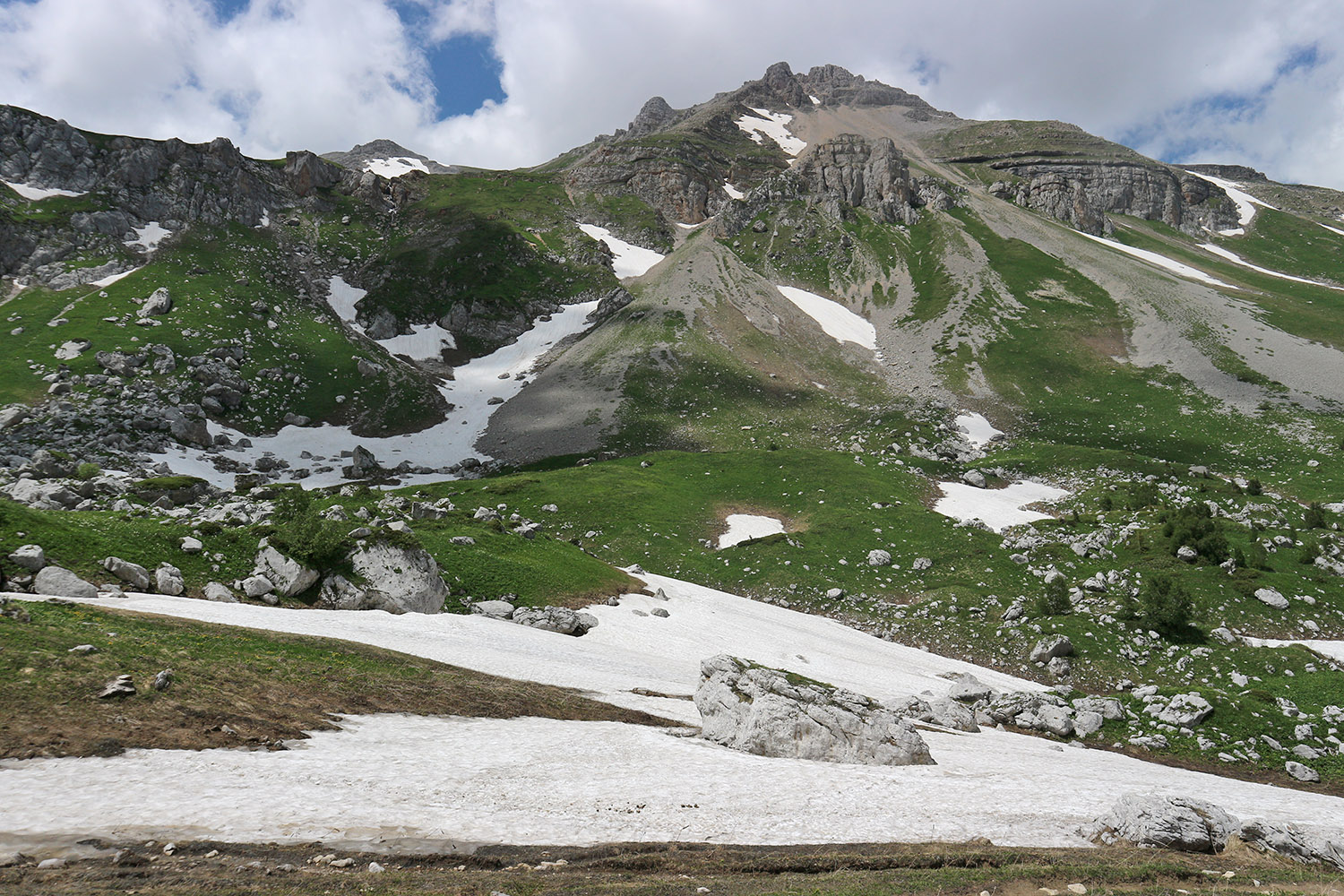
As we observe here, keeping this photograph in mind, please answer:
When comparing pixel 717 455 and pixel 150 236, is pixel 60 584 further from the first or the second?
pixel 150 236

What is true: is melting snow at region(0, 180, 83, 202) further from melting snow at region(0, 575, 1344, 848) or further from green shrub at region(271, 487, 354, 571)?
melting snow at region(0, 575, 1344, 848)

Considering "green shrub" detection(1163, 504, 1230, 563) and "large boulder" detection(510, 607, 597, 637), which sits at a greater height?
"green shrub" detection(1163, 504, 1230, 563)

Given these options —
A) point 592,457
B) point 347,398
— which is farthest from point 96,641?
point 347,398

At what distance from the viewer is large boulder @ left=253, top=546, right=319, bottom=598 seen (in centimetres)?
3073

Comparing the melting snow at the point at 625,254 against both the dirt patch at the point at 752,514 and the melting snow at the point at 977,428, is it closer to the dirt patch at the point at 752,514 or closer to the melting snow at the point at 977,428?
the melting snow at the point at 977,428

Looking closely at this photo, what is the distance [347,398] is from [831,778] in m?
108

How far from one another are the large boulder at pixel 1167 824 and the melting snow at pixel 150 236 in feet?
512

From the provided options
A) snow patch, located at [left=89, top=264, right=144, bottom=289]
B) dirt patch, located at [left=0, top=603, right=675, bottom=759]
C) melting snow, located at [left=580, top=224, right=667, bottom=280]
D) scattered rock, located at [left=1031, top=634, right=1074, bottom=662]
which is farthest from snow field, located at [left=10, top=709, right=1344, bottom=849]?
melting snow, located at [left=580, top=224, right=667, bottom=280]

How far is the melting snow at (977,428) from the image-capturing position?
95825 millimetres

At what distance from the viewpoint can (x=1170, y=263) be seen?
17750 centimetres

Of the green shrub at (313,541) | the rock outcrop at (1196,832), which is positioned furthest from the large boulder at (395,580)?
the rock outcrop at (1196,832)

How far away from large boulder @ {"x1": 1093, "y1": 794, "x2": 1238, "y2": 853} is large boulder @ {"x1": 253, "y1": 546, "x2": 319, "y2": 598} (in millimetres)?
33015

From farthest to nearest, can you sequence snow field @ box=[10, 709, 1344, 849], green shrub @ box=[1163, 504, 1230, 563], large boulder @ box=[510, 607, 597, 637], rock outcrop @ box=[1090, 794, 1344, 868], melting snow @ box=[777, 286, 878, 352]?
melting snow @ box=[777, 286, 878, 352] → green shrub @ box=[1163, 504, 1230, 563] → large boulder @ box=[510, 607, 597, 637] → rock outcrop @ box=[1090, 794, 1344, 868] → snow field @ box=[10, 709, 1344, 849]

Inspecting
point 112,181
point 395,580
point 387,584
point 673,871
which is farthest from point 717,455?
point 112,181
